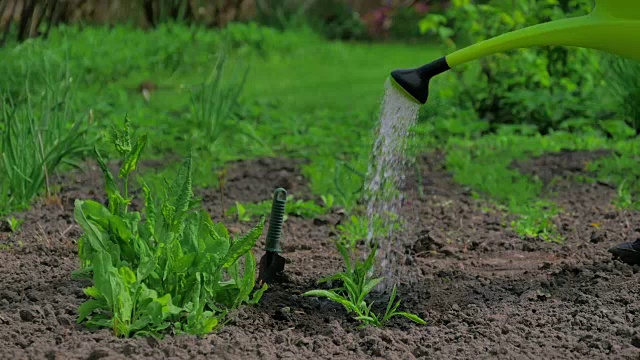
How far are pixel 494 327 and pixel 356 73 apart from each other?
5.78 meters

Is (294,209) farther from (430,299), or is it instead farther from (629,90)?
(629,90)

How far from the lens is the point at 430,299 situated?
311cm

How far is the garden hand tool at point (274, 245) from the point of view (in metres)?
3.10

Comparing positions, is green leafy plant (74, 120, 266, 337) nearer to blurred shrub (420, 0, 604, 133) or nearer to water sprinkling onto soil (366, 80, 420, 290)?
water sprinkling onto soil (366, 80, 420, 290)

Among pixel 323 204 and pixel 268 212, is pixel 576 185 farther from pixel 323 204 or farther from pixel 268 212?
pixel 268 212

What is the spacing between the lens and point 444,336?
2787 mm

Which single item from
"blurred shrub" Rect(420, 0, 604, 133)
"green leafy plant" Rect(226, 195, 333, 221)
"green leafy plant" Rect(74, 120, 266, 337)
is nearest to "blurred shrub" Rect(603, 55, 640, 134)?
"blurred shrub" Rect(420, 0, 604, 133)

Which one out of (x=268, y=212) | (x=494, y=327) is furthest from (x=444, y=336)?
(x=268, y=212)

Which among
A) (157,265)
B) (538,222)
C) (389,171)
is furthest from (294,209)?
(157,265)

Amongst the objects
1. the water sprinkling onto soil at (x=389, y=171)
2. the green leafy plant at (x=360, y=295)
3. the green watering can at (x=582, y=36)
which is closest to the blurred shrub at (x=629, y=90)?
the water sprinkling onto soil at (x=389, y=171)

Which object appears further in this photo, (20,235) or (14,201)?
(14,201)

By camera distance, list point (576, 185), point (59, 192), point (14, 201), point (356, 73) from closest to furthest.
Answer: point (14, 201) → point (59, 192) → point (576, 185) → point (356, 73)

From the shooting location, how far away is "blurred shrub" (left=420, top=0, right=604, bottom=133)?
599 cm

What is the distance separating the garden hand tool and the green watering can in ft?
1.65
